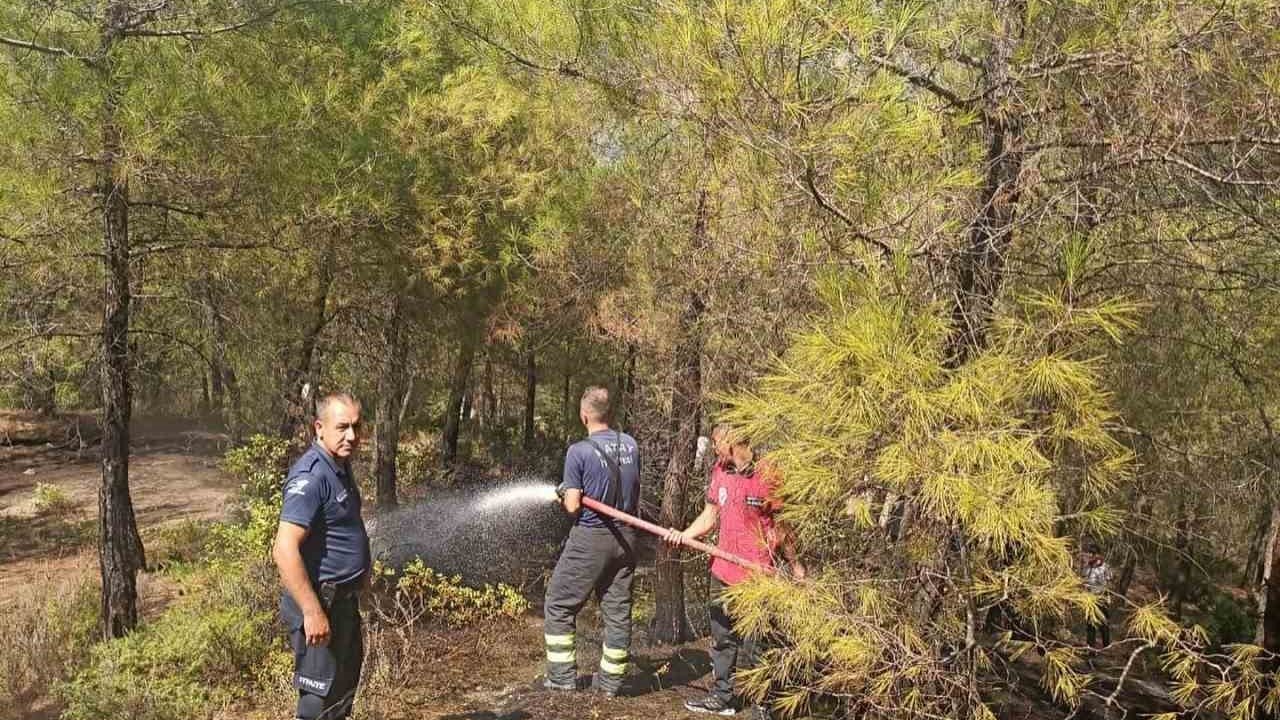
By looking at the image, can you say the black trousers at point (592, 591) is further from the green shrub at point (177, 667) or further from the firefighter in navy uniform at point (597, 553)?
the green shrub at point (177, 667)

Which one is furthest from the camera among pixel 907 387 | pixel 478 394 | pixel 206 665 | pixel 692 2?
pixel 478 394

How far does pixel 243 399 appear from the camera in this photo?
9.73m

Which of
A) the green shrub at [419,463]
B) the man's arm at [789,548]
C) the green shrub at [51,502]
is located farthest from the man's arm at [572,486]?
the green shrub at [51,502]

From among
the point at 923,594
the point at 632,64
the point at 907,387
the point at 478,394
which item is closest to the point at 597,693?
the point at 923,594

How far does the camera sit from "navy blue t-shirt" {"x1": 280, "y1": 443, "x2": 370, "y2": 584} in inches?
146

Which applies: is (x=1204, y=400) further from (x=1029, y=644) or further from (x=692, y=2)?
(x=692, y=2)

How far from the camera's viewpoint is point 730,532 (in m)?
4.95

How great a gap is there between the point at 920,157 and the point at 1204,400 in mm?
2614

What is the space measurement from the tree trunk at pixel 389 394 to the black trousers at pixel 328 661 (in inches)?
225

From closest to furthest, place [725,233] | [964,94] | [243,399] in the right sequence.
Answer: [964,94], [725,233], [243,399]

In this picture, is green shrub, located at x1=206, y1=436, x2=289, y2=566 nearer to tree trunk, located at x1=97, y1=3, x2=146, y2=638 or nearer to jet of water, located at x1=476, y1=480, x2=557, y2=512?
tree trunk, located at x1=97, y1=3, x2=146, y2=638

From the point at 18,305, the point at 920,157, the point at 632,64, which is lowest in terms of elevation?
the point at 18,305

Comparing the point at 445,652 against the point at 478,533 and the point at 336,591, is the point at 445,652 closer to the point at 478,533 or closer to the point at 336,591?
the point at 336,591

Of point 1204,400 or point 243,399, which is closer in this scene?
point 1204,400
